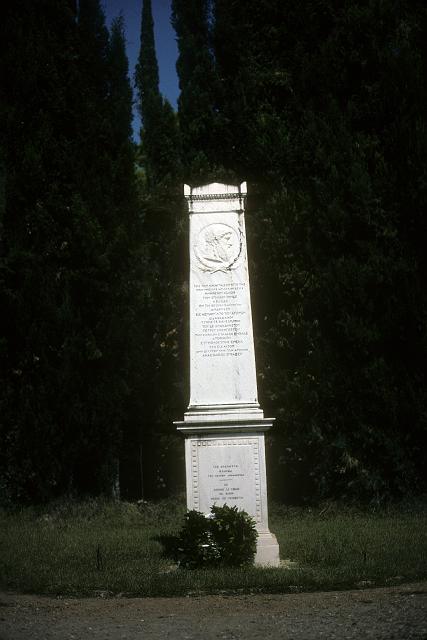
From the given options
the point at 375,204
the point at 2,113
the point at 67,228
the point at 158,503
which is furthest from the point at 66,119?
the point at 158,503

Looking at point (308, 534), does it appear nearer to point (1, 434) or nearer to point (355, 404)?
point (355, 404)

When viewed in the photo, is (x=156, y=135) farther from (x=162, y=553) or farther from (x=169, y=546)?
A: (x=162, y=553)

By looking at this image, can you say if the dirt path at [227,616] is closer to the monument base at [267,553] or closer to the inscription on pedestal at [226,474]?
the monument base at [267,553]

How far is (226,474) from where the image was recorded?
26.7ft

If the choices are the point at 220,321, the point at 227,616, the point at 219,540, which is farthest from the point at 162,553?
the point at 227,616

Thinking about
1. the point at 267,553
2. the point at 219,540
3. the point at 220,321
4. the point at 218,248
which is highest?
the point at 218,248

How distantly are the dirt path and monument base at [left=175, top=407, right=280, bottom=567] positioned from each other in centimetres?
178

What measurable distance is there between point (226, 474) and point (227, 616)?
8.51 feet

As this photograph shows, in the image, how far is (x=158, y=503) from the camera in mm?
14016

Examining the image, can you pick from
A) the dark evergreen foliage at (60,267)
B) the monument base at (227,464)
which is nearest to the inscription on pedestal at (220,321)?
the monument base at (227,464)

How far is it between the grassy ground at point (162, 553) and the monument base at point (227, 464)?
823mm

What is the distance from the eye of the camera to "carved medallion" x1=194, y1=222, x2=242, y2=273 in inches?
349

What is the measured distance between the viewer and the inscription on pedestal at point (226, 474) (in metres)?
8.12

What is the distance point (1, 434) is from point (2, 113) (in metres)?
6.53
